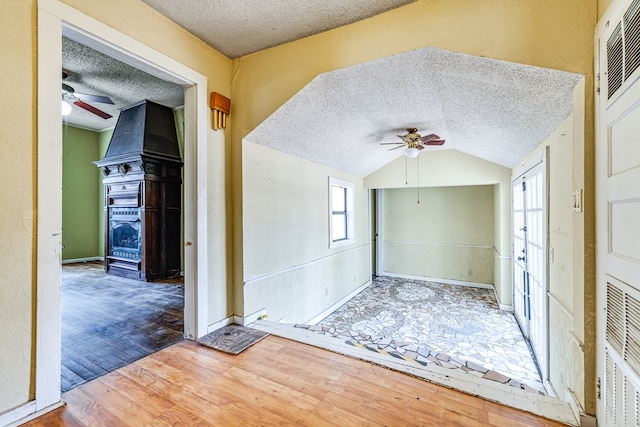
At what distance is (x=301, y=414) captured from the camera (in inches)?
59.8

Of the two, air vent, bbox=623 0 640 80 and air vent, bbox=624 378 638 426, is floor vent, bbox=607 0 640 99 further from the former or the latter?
air vent, bbox=624 378 638 426

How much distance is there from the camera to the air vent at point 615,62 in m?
1.24

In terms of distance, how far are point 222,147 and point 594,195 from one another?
107 inches

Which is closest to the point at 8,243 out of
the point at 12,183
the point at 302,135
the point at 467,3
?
the point at 12,183

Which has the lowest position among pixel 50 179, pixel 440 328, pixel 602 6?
pixel 440 328

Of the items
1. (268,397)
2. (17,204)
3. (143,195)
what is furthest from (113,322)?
(143,195)

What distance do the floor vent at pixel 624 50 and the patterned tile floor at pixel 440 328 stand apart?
6.26ft

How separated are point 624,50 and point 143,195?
5588 mm

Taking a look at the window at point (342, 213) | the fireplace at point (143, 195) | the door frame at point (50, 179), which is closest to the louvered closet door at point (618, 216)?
the door frame at point (50, 179)

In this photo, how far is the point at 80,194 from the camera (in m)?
6.37

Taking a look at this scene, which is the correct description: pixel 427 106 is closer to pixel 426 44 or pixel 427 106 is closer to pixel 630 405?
pixel 426 44

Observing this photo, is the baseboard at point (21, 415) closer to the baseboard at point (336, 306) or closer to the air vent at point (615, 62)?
the baseboard at point (336, 306)

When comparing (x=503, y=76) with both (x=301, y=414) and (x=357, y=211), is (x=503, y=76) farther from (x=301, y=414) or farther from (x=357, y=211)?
(x=357, y=211)

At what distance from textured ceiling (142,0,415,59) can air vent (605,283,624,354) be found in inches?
82.3
